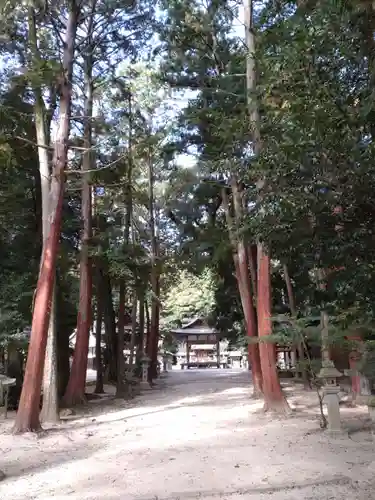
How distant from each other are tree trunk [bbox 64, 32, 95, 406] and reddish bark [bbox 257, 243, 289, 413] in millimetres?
5360

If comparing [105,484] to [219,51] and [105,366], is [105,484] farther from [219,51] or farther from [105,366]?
[105,366]

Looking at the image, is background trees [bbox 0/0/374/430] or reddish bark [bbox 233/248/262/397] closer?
background trees [bbox 0/0/374/430]

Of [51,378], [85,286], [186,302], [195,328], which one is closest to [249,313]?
[85,286]

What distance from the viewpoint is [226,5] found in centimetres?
1316

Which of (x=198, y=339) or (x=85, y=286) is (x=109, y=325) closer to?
(x=85, y=286)

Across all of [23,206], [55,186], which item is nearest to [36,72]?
[55,186]

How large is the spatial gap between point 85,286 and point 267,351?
19.0ft

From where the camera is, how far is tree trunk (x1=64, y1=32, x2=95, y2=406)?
1351cm

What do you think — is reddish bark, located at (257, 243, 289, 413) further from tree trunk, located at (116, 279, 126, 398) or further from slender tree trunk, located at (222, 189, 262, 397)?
tree trunk, located at (116, 279, 126, 398)

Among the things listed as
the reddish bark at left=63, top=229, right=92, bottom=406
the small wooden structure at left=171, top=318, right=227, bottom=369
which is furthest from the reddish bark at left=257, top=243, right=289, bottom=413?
the small wooden structure at left=171, top=318, right=227, bottom=369

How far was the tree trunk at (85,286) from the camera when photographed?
1351 cm

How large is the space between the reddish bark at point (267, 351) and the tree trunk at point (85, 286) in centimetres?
536

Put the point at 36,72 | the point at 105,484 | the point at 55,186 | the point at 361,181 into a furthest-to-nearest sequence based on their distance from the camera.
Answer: the point at 55,186 → the point at 36,72 → the point at 105,484 → the point at 361,181

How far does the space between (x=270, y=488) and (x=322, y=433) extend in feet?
11.3
